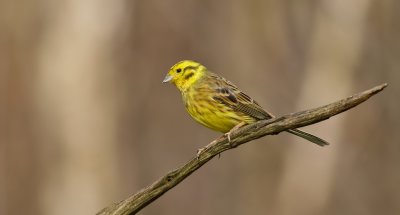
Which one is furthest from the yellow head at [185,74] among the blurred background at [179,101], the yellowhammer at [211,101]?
the blurred background at [179,101]

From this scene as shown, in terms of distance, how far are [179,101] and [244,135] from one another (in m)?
10.4

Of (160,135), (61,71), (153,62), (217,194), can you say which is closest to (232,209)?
(217,194)

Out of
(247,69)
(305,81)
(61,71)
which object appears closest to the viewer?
(61,71)

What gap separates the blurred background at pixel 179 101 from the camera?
10086 mm

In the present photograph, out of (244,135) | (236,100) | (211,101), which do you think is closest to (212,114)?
(211,101)

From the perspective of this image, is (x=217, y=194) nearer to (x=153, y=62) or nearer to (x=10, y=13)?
(x=153, y=62)

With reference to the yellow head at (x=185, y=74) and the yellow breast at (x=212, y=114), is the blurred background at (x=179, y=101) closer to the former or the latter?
the yellow head at (x=185, y=74)

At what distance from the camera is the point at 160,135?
13156mm

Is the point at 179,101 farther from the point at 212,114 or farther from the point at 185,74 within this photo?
the point at 212,114

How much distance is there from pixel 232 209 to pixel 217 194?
304 millimetres

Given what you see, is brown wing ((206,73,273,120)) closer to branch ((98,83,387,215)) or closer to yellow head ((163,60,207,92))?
yellow head ((163,60,207,92))

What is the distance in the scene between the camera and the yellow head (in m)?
4.77

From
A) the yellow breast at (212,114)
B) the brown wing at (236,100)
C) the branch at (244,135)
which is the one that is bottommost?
the branch at (244,135)

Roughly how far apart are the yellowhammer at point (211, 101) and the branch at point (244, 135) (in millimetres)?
1643
